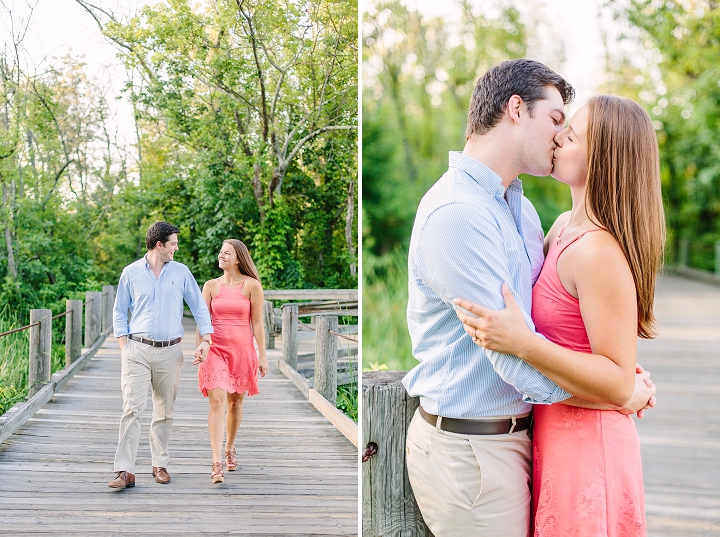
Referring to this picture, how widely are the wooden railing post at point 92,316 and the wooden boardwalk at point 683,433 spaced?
247 cm

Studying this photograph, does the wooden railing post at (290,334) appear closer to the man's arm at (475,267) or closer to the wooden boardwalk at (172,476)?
the wooden boardwalk at (172,476)

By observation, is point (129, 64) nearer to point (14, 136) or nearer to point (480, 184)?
point (14, 136)

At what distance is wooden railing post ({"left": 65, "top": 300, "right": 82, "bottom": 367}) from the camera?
2.34m

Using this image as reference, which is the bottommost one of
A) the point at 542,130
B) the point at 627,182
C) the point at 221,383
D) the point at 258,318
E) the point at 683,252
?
the point at 221,383

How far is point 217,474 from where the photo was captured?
2.42 meters

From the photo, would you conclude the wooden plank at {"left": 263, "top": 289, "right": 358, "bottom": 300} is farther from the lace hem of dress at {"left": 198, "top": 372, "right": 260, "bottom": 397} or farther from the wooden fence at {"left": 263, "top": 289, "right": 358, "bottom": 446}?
the lace hem of dress at {"left": 198, "top": 372, "right": 260, "bottom": 397}

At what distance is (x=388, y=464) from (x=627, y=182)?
87cm

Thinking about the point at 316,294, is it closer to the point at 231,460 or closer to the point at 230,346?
the point at 230,346

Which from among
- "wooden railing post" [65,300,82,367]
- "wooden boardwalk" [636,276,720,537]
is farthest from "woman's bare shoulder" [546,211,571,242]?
"wooden boardwalk" [636,276,720,537]

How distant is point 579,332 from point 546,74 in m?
0.57

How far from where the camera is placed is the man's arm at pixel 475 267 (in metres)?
1.38

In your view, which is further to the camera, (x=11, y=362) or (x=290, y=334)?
(x=290, y=334)

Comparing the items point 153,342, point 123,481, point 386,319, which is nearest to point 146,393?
point 153,342

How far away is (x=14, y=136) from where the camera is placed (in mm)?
2264
